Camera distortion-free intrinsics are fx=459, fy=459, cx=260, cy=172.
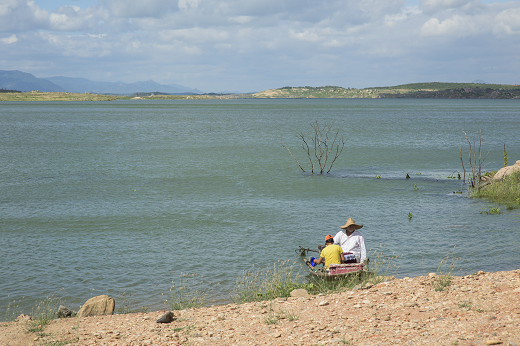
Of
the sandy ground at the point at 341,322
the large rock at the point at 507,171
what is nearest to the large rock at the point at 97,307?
the sandy ground at the point at 341,322

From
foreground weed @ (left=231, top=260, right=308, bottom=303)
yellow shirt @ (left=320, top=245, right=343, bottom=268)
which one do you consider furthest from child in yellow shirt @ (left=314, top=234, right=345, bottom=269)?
foreground weed @ (left=231, top=260, right=308, bottom=303)

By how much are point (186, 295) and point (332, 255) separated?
4.29 metres

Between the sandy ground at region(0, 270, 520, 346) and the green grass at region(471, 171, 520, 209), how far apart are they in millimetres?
15345

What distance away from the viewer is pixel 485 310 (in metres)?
8.96

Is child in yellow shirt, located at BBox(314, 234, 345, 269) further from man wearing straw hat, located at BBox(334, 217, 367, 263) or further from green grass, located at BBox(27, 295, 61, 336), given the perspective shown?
green grass, located at BBox(27, 295, 61, 336)

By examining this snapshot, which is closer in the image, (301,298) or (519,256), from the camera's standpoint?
(301,298)

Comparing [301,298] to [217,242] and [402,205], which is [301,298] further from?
[402,205]

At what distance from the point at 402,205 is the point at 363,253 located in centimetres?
1283

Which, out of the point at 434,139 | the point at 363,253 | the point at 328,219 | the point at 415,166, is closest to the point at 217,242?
the point at 328,219

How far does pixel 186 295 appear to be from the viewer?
42.7ft

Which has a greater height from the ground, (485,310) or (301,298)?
(485,310)

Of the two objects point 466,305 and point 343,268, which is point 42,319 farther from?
point 466,305

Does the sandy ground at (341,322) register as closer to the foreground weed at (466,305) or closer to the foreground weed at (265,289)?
the foreground weed at (466,305)

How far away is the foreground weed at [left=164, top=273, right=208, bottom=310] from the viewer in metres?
12.2
